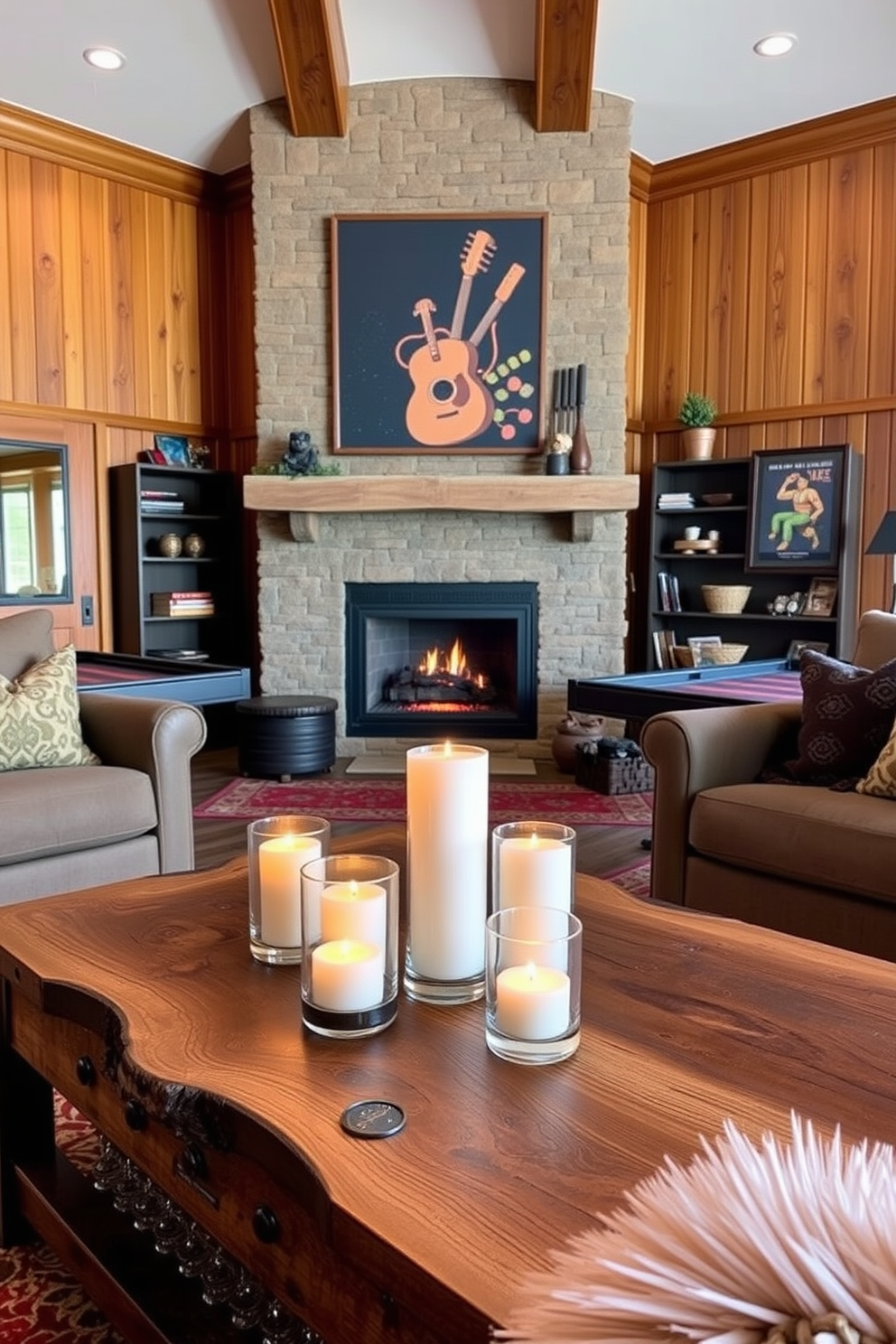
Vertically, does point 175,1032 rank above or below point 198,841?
above

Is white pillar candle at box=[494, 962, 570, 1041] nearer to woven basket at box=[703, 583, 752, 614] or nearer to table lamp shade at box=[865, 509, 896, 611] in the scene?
table lamp shade at box=[865, 509, 896, 611]

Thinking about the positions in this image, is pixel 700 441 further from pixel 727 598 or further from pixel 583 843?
pixel 583 843

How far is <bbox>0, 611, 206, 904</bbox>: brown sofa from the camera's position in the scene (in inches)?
95.6

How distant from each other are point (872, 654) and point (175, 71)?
4.30 m

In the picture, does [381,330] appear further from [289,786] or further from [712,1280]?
[712,1280]

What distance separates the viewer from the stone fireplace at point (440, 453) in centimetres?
516

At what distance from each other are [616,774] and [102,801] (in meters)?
2.67

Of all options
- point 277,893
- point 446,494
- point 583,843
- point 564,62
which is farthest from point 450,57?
point 277,893

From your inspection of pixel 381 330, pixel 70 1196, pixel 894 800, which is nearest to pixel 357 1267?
pixel 70 1196

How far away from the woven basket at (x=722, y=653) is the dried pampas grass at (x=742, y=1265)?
4910 mm

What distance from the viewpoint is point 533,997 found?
1.01 metres

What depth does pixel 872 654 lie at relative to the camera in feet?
9.26

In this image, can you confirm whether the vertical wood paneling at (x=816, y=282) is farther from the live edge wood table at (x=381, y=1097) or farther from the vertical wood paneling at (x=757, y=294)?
the live edge wood table at (x=381, y=1097)

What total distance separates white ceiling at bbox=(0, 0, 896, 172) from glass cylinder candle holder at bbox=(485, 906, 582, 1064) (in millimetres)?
4582
